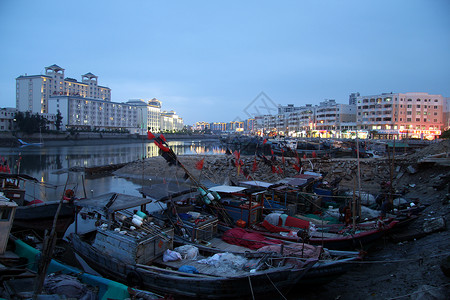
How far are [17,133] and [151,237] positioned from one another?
7842 centimetres

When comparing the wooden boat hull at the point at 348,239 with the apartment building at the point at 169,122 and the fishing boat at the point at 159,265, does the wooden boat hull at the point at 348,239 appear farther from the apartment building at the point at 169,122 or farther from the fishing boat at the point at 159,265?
the apartment building at the point at 169,122

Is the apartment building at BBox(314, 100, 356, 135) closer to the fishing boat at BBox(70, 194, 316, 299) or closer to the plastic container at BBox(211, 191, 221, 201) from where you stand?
the plastic container at BBox(211, 191, 221, 201)

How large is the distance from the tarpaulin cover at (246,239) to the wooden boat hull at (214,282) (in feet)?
5.98

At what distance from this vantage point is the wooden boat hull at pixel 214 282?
6.64m

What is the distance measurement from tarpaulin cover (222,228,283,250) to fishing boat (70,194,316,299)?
97 centimetres

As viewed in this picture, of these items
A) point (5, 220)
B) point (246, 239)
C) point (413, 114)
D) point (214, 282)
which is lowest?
point (214, 282)

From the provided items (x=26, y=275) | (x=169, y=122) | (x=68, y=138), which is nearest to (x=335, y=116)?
(x=68, y=138)

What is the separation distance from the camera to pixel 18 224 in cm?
1173

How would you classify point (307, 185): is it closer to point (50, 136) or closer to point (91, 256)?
point (91, 256)

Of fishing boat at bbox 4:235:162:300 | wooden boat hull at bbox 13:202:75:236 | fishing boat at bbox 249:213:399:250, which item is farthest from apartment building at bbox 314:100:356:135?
fishing boat at bbox 4:235:162:300

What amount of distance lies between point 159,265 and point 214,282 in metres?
1.95

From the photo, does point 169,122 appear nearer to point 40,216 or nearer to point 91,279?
point 40,216

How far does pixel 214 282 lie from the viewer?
6.65 metres

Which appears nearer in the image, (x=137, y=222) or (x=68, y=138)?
(x=137, y=222)
